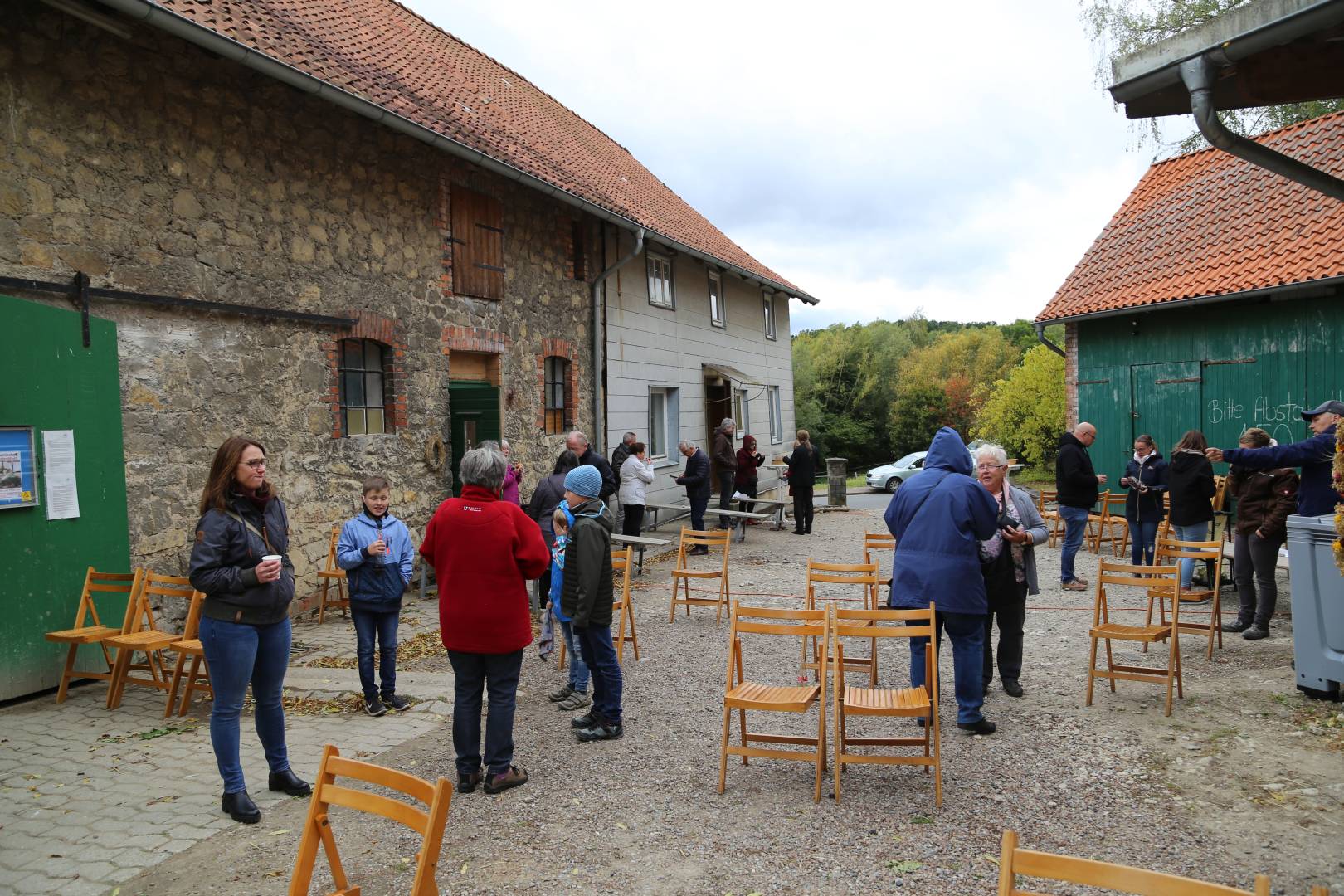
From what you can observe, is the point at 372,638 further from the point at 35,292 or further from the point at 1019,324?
the point at 1019,324

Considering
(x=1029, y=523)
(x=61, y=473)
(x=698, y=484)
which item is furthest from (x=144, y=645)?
(x=698, y=484)

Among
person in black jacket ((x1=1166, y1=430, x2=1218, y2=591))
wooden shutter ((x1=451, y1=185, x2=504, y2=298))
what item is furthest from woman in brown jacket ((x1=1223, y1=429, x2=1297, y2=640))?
wooden shutter ((x1=451, y1=185, x2=504, y2=298))

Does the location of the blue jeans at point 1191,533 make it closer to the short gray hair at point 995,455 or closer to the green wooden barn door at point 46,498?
the short gray hair at point 995,455

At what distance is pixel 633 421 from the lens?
50.6 feet

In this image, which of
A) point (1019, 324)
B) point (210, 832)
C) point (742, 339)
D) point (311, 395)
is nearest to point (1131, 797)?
point (210, 832)

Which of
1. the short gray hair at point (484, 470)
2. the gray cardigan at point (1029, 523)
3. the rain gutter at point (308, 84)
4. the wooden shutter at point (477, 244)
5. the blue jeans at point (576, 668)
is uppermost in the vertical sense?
the rain gutter at point (308, 84)

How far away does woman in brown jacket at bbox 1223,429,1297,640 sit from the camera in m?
7.45

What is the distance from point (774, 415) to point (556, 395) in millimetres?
10835

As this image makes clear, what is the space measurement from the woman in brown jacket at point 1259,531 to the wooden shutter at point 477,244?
8481 mm

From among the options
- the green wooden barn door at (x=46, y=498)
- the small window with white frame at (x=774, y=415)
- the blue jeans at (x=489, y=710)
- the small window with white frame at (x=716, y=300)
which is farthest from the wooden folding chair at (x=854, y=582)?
the small window with white frame at (x=774, y=415)

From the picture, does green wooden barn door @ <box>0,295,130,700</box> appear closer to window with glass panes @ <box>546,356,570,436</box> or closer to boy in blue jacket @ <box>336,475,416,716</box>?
boy in blue jacket @ <box>336,475,416,716</box>

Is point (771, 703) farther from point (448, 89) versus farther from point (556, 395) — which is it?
point (448, 89)

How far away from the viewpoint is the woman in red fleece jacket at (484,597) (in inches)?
177

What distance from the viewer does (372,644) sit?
19.5 feet
